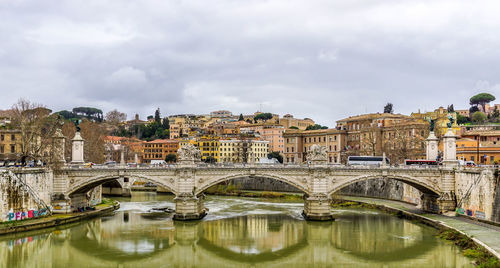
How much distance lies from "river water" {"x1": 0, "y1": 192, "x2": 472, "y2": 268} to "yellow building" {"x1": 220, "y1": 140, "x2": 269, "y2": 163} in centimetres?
4574

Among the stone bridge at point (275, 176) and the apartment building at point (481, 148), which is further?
the apartment building at point (481, 148)

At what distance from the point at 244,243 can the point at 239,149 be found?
190ft

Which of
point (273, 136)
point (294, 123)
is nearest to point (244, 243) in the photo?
point (273, 136)

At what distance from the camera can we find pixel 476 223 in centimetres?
2872

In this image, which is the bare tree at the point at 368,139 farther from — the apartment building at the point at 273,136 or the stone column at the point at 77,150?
the stone column at the point at 77,150

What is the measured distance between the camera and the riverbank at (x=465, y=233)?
21.2 m

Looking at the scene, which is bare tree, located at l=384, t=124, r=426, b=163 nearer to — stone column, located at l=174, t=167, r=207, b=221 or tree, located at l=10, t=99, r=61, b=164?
stone column, located at l=174, t=167, r=207, b=221

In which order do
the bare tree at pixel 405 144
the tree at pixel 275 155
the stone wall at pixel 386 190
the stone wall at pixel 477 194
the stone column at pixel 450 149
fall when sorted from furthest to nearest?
the tree at pixel 275 155 → the bare tree at pixel 405 144 → the stone wall at pixel 386 190 → the stone column at pixel 450 149 → the stone wall at pixel 477 194

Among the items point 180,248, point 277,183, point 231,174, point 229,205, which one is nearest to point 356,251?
point 180,248

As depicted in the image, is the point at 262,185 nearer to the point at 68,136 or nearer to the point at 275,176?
the point at 68,136

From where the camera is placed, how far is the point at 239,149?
86.8 meters

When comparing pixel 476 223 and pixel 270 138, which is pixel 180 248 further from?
pixel 270 138

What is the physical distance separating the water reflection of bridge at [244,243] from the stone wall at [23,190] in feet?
11.0

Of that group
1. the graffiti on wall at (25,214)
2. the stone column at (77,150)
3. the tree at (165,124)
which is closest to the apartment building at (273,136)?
the tree at (165,124)
